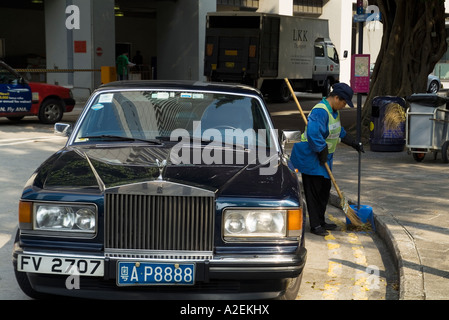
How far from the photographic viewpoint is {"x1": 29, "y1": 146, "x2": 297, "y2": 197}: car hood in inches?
176

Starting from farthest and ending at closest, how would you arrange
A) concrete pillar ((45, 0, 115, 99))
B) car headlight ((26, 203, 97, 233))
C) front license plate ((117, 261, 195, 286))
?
concrete pillar ((45, 0, 115, 99))
car headlight ((26, 203, 97, 233))
front license plate ((117, 261, 195, 286))

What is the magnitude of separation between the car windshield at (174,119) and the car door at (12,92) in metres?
11.4

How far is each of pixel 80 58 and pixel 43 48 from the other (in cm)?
1179

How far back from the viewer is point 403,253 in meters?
6.10

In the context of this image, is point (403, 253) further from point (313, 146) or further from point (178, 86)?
point (178, 86)

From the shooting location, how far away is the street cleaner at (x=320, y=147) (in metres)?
6.88

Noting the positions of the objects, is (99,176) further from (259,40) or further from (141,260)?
(259,40)

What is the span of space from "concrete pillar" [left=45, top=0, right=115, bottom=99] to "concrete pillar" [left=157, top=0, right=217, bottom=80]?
14.3 ft

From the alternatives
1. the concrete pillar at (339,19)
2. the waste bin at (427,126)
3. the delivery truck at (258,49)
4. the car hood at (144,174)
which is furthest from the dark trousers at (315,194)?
the concrete pillar at (339,19)

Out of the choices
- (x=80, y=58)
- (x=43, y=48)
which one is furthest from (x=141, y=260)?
(x=43, y=48)

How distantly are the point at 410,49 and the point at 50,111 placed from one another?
29.6ft

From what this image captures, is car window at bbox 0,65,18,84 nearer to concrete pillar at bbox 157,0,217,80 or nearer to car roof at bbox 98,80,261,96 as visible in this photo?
car roof at bbox 98,80,261,96

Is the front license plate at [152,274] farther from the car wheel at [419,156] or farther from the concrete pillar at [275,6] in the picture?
the concrete pillar at [275,6]

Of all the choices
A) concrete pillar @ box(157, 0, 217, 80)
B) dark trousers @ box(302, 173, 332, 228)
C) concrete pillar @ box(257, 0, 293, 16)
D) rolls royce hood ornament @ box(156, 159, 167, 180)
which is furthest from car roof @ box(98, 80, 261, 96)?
concrete pillar @ box(257, 0, 293, 16)
